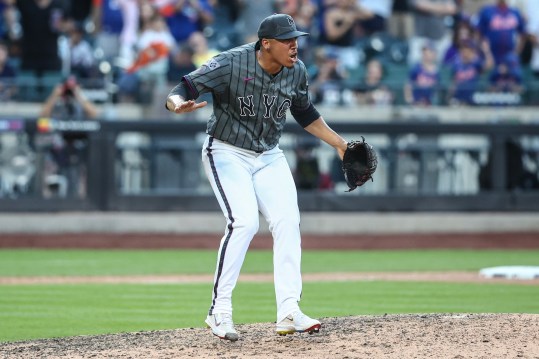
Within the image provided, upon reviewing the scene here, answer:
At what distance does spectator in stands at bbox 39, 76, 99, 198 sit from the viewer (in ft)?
48.4

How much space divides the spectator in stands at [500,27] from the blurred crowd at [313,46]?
2cm

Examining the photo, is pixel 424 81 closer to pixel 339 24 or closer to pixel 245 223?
pixel 339 24

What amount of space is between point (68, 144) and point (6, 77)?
71.0 inches

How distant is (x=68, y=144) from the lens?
14891mm

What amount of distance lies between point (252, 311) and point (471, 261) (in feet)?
16.9

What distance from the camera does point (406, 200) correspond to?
15297 millimetres

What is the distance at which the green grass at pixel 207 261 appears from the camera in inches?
470

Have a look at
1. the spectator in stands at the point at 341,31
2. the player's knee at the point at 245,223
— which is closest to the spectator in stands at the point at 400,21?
the spectator in stands at the point at 341,31

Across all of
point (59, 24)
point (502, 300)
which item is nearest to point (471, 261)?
point (502, 300)

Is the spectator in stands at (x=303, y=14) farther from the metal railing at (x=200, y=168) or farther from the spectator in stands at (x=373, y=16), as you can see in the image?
the metal railing at (x=200, y=168)

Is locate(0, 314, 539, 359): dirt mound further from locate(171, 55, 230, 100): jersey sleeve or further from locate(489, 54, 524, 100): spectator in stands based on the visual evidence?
locate(489, 54, 524, 100): spectator in stands

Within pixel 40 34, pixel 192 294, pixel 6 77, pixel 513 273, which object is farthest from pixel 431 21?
pixel 192 294

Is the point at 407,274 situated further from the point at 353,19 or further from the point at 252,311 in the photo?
the point at 353,19

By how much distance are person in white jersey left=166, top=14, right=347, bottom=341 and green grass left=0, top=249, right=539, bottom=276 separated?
5615 millimetres
